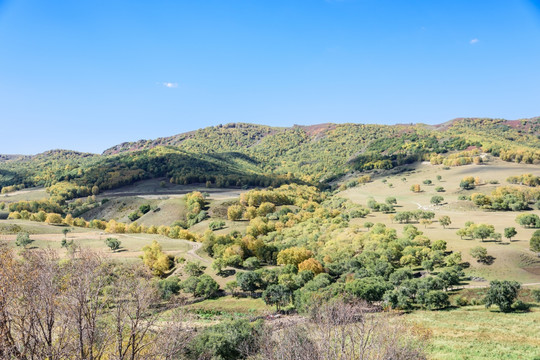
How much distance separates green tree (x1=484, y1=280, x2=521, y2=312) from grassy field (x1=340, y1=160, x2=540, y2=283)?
45.3 ft

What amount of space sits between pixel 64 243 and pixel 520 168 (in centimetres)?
19588

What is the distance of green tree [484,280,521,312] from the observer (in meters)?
45.5

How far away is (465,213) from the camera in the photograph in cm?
10800

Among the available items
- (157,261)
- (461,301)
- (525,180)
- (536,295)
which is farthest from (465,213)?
(157,261)

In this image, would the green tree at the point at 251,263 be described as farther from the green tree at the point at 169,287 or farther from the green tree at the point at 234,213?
the green tree at the point at 234,213

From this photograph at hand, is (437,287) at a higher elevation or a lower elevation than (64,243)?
lower

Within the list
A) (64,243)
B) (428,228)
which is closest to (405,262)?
(428,228)

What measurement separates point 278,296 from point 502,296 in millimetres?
34545

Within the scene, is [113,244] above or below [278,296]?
above

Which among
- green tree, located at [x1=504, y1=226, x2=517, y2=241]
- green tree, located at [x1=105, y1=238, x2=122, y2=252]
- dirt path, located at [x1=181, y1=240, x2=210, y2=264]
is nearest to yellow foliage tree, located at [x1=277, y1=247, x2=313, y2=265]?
dirt path, located at [x1=181, y1=240, x2=210, y2=264]

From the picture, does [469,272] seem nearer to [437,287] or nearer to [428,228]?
[437,287]

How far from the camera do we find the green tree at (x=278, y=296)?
5819cm

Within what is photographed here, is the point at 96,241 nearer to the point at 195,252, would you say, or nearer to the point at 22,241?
the point at 22,241

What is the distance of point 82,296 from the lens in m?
17.6
